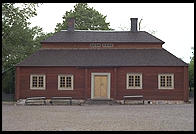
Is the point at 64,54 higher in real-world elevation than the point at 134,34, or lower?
lower

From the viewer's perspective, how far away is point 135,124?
13.3 m

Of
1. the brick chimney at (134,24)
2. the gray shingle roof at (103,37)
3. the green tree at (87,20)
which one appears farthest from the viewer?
the green tree at (87,20)

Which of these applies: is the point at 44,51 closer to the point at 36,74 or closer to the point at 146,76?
the point at 36,74

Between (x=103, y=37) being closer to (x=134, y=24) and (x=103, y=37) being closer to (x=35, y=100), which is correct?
(x=134, y=24)

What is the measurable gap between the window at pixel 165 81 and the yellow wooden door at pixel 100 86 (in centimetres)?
441

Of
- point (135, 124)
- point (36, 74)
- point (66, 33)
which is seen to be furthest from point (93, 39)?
point (135, 124)

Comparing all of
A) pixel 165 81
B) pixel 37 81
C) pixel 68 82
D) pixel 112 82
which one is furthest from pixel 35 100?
pixel 165 81

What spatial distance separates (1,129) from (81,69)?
668 inches

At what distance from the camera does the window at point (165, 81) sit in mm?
28125

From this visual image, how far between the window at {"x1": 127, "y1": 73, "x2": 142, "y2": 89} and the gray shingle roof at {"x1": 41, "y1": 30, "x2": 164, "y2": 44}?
3.75 m

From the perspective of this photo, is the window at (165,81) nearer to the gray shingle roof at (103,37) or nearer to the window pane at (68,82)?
the gray shingle roof at (103,37)

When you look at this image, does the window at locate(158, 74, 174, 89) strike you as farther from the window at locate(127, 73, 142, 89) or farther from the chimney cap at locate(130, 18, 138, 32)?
the chimney cap at locate(130, 18, 138, 32)

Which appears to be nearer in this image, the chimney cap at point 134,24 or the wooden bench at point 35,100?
the wooden bench at point 35,100

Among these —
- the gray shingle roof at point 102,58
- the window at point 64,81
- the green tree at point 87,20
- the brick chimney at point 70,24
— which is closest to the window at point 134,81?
the gray shingle roof at point 102,58
